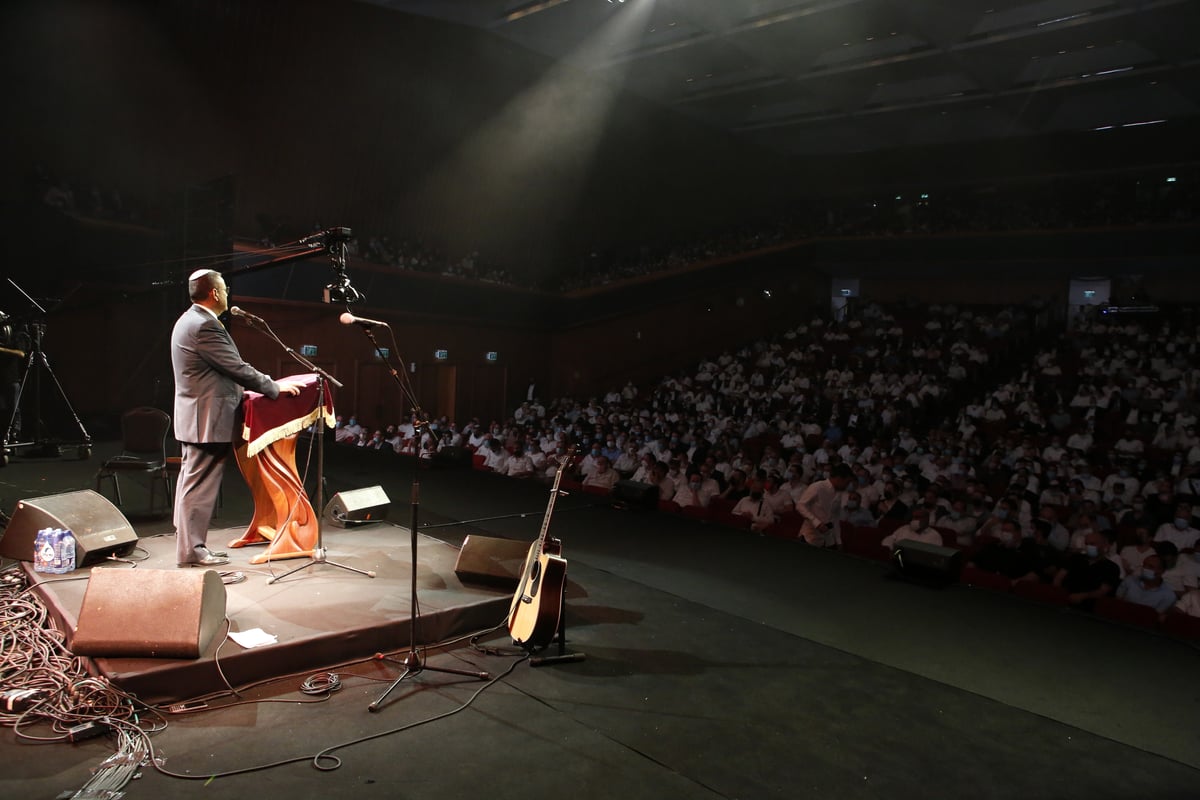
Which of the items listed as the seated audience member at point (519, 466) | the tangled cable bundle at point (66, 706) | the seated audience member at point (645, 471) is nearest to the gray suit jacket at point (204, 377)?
the tangled cable bundle at point (66, 706)

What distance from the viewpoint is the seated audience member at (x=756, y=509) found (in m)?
6.46

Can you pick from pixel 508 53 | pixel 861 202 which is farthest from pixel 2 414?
pixel 861 202

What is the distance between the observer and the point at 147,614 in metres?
3.00

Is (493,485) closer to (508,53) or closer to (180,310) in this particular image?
(180,310)

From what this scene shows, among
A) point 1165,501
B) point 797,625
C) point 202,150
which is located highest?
point 202,150

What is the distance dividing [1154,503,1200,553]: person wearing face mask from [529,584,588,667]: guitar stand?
4741 mm

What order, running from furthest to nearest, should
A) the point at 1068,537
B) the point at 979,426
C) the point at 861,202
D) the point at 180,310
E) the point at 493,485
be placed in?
1. the point at 861,202
2. the point at 979,426
3. the point at 180,310
4. the point at 493,485
5. the point at 1068,537

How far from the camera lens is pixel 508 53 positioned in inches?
554

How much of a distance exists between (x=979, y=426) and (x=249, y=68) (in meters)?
11.9

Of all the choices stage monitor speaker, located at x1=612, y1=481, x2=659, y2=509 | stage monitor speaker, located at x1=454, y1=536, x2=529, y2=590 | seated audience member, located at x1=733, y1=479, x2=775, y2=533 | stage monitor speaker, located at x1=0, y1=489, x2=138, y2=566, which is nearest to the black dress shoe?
stage monitor speaker, located at x1=0, y1=489, x2=138, y2=566

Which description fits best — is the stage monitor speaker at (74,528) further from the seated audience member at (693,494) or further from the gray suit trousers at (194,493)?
the seated audience member at (693,494)

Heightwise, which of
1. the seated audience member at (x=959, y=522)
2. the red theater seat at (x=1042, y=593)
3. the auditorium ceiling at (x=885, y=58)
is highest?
the auditorium ceiling at (x=885, y=58)

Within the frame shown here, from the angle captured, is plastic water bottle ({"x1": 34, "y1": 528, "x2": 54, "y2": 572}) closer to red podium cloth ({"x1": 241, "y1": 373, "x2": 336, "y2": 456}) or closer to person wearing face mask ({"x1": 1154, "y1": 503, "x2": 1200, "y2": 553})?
red podium cloth ({"x1": 241, "y1": 373, "x2": 336, "y2": 456})

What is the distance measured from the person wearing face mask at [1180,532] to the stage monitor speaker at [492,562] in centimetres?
482
